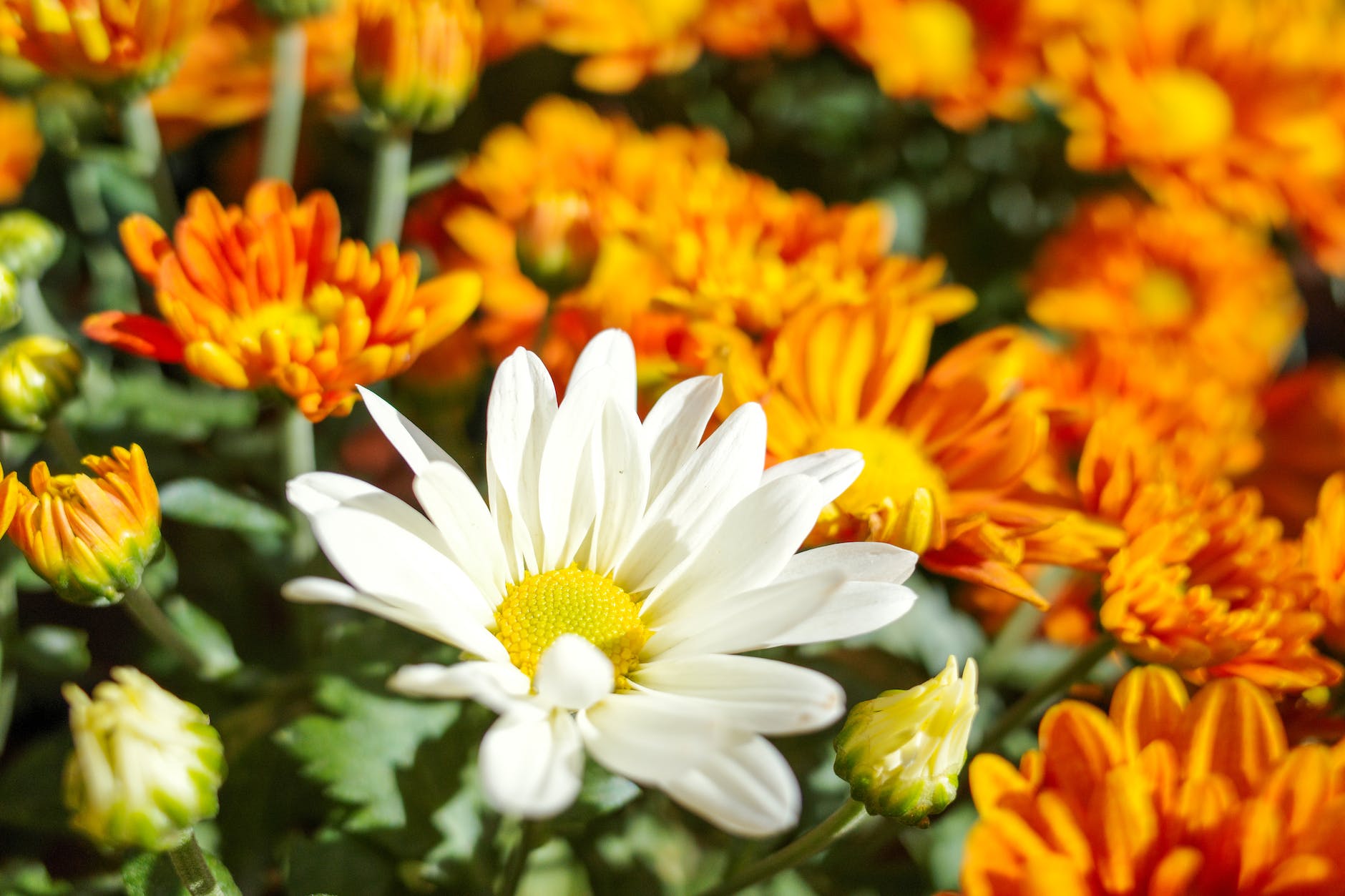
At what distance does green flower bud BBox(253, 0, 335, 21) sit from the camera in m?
0.79

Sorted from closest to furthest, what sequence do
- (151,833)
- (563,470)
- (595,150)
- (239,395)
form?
(151,833), (563,470), (239,395), (595,150)

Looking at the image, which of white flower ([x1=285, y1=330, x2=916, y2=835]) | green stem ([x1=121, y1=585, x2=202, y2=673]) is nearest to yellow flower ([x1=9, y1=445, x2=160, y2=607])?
green stem ([x1=121, y1=585, x2=202, y2=673])

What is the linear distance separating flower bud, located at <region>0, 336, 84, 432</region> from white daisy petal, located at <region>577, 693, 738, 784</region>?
39cm

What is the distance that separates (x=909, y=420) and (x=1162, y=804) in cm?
31

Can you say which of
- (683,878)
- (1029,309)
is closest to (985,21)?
(1029,309)

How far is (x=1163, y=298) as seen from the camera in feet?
4.03

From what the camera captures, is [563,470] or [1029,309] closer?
[563,470]

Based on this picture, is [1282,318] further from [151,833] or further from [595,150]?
[151,833]

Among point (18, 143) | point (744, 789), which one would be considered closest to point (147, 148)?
point (18, 143)

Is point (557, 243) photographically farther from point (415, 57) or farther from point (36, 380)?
point (36, 380)

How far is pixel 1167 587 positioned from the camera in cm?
62

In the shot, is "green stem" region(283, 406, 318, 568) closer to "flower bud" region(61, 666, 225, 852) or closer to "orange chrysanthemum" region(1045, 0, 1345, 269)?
"flower bud" region(61, 666, 225, 852)

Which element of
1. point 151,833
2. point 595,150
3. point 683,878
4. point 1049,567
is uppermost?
point 595,150

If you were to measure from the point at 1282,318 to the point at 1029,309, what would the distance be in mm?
322
